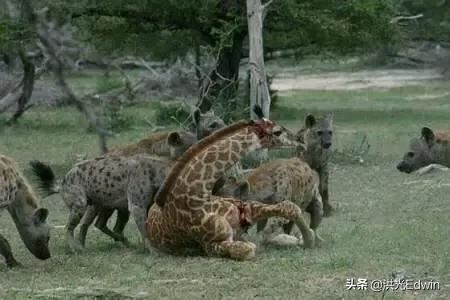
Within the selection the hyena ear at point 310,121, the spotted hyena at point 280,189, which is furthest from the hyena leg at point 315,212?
the hyena ear at point 310,121

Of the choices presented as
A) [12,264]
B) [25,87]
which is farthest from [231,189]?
[25,87]

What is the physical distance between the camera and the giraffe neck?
26.1 ft

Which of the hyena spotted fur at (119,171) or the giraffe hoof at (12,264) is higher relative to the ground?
the hyena spotted fur at (119,171)

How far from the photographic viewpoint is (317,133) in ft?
35.2

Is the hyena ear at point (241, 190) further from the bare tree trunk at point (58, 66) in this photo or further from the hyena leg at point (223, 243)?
the bare tree trunk at point (58, 66)

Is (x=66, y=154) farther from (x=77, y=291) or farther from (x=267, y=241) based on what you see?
(x=77, y=291)

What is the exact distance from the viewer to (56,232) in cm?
1007

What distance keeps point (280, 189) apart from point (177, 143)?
107 centimetres

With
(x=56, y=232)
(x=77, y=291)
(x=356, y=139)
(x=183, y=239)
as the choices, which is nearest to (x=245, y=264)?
(x=183, y=239)

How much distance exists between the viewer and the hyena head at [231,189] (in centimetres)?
825

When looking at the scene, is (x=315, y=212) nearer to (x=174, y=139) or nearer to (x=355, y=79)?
(x=174, y=139)

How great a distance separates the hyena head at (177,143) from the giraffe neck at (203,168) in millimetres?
1045

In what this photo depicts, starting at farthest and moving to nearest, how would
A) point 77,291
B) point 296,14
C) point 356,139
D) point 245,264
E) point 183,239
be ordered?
point 356,139 < point 296,14 < point 183,239 < point 245,264 < point 77,291

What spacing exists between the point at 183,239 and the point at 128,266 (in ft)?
1.54
